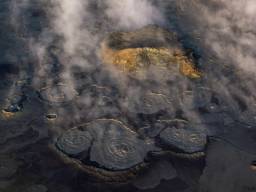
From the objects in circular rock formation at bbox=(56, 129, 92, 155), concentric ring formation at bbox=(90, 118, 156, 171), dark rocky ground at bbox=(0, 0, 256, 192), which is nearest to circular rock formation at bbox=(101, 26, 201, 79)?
dark rocky ground at bbox=(0, 0, 256, 192)

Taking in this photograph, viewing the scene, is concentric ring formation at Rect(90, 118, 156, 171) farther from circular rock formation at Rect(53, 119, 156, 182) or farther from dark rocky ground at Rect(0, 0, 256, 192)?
dark rocky ground at Rect(0, 0, 256, 192)

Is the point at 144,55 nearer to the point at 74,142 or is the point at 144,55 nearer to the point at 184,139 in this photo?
the point at 184,139

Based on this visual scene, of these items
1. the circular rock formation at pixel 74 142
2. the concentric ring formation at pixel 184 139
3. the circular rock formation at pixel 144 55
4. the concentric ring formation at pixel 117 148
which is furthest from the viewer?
the circular rock formation at pixel 144 55

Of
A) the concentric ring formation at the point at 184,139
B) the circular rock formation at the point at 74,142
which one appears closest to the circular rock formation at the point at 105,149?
the circular rock formation at the point at 74,142

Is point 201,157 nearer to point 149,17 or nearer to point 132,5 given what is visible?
point 149,17

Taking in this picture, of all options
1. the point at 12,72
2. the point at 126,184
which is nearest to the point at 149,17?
the point at 12,72

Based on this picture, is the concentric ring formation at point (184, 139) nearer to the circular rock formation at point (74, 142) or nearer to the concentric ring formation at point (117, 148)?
the concentric ring formation at point (117, 148)
